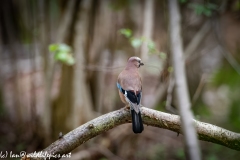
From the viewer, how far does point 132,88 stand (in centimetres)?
368

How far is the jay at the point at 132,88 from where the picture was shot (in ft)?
10.7

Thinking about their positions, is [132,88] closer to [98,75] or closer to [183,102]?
[183,102]

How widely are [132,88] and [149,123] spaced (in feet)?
1.70

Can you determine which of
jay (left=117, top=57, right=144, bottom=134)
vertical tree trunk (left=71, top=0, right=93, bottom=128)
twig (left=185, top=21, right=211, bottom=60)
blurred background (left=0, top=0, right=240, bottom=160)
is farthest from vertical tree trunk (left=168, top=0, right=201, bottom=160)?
vertical tree trunk (left=71, top=0, right=93, bottom=128)

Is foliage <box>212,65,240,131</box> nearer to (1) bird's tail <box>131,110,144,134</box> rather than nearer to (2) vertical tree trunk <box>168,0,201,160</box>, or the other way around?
(1) bird's tail <box>131,110,144,134</box>

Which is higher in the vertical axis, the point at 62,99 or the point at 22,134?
the point at 62,99

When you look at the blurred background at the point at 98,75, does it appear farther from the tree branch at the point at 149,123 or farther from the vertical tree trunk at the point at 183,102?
the vertical tree trunk at the point at 183,102

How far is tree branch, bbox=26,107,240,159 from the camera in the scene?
292 centimetres

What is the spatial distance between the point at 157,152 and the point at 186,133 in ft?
20.3

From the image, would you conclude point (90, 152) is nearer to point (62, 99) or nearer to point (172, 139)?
point (62, 99)

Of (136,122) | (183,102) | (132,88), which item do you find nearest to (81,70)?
(132,88)

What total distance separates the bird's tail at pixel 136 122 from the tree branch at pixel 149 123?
0.10 m

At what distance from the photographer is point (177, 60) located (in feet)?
6.45

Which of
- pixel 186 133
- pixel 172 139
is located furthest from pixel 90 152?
pixel 186 133
